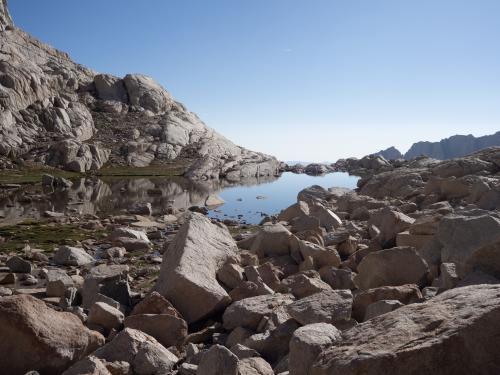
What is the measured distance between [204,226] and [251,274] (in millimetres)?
2969

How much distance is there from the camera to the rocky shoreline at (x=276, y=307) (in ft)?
14.8

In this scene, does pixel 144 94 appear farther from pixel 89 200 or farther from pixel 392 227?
pixel 392 227

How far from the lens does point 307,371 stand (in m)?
5.51

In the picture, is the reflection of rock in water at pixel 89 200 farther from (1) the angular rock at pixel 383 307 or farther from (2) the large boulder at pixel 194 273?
(1) the angular rock at pixel 383 307

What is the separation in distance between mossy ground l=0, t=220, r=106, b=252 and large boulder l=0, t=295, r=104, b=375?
1615 cm

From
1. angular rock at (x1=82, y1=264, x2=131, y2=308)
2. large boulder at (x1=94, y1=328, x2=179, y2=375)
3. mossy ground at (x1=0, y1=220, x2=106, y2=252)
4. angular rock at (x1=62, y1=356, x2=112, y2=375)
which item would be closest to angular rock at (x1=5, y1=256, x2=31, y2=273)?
mossy ground at (x1=0, y1=220, x2=106, y2=252)

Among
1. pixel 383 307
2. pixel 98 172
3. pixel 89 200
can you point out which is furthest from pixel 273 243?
pixel 98 172

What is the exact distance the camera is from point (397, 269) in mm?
9562

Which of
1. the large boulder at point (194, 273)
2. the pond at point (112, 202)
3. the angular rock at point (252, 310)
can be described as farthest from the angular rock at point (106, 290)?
the pond at point (112, 202)

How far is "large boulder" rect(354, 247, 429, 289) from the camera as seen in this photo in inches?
375

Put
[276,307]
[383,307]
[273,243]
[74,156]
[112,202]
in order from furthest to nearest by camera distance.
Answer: [74,156] → [112,202] → [273,243] → [276,307] → [383,307]

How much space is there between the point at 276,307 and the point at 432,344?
521cm

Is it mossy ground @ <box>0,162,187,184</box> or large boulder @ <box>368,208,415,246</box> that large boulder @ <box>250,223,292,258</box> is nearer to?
large boulder @ <box>368,208,415,246</box>

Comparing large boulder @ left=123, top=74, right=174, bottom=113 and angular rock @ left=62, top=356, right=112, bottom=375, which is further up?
large boulder @ left=123, top=74, right=174, bottom=113
